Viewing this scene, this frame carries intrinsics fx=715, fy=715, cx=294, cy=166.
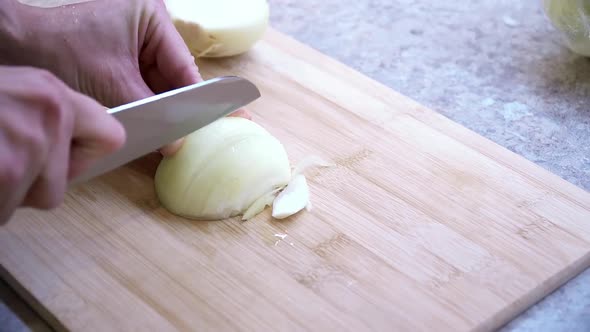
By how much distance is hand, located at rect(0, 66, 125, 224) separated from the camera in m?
0.77

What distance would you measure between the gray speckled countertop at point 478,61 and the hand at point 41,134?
776 millimetres

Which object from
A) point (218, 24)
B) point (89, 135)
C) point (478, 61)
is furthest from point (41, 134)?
point (478, 61)

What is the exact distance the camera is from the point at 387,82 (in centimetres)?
161

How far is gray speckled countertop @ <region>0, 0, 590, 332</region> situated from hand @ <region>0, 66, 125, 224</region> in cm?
78

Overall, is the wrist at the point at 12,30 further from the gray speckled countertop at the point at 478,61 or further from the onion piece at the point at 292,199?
the gray speckled countertop at the point at 478,61

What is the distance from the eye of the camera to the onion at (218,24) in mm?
1470

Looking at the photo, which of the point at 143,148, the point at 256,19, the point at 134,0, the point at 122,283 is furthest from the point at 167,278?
the point at 256,19

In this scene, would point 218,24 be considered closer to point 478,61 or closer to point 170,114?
point 170,114

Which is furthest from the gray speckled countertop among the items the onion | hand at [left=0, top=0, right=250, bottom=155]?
hand at [left=0, top=0, right=250, bottom=155]

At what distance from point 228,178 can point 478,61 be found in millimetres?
804

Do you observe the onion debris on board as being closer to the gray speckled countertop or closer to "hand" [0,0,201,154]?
"hand" [0,0,201,154]

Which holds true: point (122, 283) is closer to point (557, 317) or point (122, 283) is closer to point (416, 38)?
point (557, 317)

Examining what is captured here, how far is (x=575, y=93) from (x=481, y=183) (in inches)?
18.5

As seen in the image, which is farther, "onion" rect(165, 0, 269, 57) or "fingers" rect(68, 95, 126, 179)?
"onion" rect(165, 0, 269, 57)
